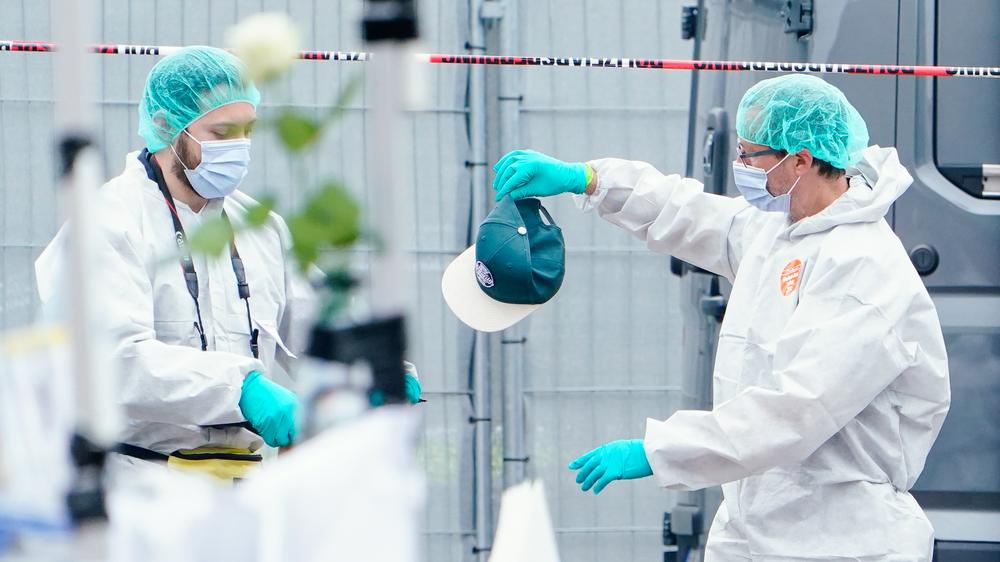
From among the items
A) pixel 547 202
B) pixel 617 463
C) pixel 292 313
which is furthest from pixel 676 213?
pixel 547 202

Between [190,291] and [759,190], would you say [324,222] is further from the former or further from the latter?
[759,190]

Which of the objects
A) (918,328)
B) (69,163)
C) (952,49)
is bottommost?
(918,328)

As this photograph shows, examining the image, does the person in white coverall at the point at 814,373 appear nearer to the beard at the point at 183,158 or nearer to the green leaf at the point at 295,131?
the beard at the point at 183,158

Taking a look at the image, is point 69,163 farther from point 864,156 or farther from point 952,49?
point 952,49

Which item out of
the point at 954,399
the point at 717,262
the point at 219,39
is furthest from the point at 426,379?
the point at 954,399

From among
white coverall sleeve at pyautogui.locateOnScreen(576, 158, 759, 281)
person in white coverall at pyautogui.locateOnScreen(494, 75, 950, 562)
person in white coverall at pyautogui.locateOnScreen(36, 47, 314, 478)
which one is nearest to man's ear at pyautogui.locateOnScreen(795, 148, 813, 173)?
person in white coverall at pyautogui.locateOnScreen(494, 75, 950, 562)

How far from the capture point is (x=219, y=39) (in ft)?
14.6

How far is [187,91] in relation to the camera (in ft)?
8.04

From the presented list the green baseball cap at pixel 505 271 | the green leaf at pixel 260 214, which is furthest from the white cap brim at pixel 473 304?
the green leaf at pixel 260 214

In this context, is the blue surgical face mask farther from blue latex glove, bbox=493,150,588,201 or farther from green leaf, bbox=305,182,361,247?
green leaf, bbox=305,182,361,247

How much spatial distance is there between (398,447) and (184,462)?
1.54 m

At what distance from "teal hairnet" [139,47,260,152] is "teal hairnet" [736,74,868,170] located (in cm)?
104

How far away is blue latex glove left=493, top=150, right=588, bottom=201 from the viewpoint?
2.74 metres

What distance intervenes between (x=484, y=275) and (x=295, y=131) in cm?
166
